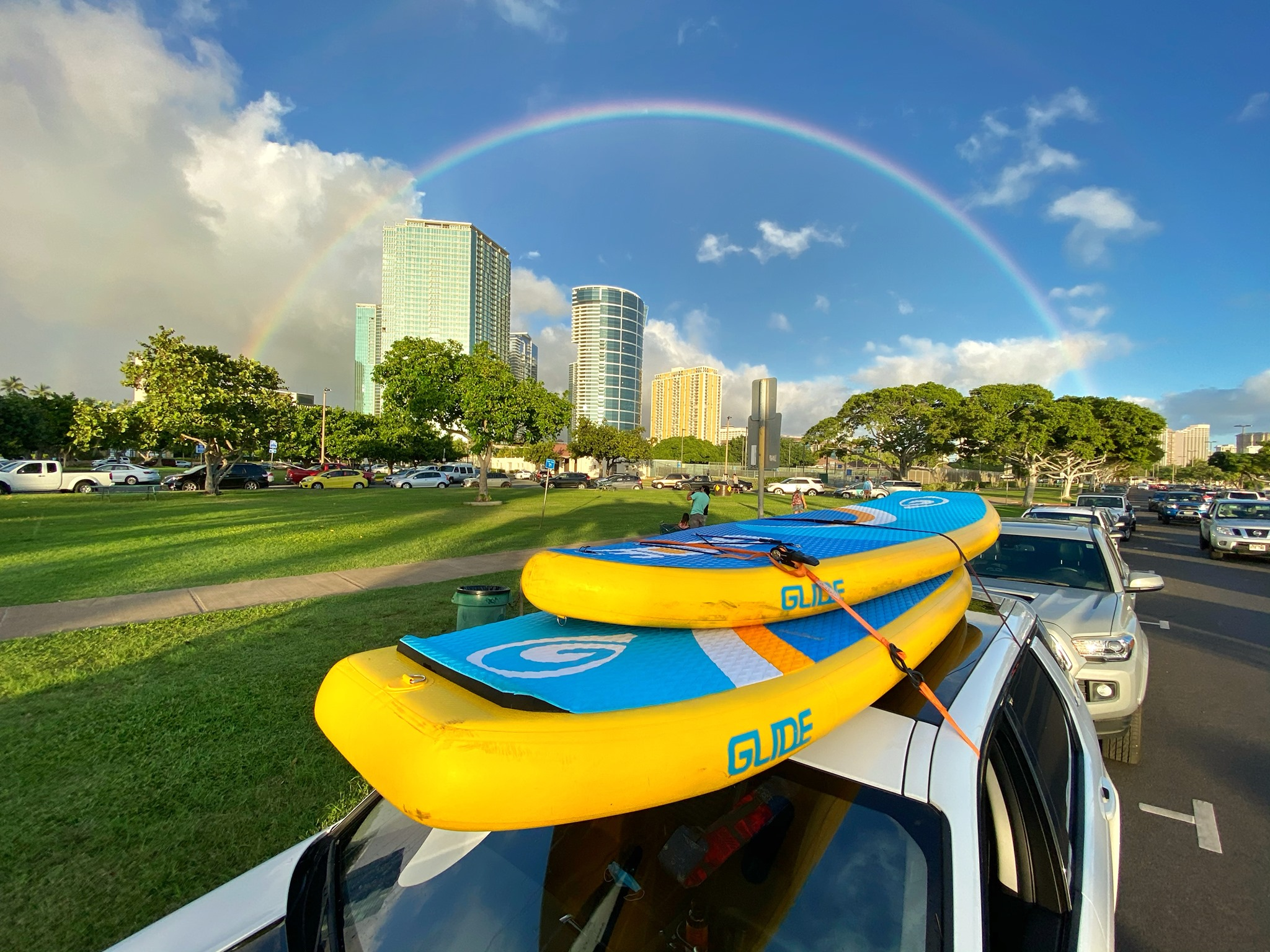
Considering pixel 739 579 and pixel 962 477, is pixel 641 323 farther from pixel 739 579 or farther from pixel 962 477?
pixel 739 579

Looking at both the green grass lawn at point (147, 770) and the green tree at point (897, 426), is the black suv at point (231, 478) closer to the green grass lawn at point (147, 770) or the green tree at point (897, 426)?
the green grass lawn at point (147, 770)

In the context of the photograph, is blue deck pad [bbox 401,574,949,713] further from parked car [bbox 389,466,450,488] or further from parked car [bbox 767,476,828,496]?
parked car [bbox 389,466,450,488]

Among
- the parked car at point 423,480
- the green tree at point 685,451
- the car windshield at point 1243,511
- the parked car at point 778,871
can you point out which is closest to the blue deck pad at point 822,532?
the parked car at point 778,871

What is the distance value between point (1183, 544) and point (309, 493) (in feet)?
116

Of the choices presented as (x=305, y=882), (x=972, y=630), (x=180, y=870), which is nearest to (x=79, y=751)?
(x=180, y=870)

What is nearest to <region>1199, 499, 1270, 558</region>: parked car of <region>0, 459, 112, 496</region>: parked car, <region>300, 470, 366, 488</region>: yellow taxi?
<region>300, 470, 366, 488</region>: yellow taxi

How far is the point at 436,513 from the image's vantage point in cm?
1986

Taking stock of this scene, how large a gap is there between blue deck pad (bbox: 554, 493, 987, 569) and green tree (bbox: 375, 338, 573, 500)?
21726 mm

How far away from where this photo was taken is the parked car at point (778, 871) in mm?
1244

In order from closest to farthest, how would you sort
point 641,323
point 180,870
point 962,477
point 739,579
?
point 739,579 < point 180,870 < point 962,477 < point 641,323

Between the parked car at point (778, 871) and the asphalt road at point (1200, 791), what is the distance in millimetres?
1491

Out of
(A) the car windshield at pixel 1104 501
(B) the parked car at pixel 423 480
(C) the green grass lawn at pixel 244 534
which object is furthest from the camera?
(B) the parked car at pixel 423 480

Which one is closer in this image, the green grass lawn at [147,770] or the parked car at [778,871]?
the parked car at [778,871]

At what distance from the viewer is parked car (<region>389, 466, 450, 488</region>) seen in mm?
41281
